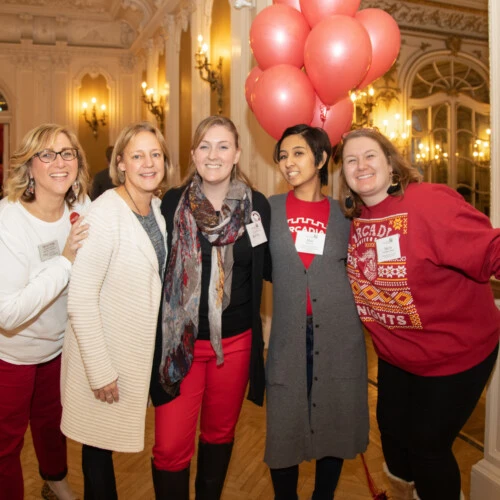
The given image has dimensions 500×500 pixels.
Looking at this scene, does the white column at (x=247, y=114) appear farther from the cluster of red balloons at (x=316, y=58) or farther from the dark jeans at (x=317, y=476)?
the dark jeans at (x=317, y=476)

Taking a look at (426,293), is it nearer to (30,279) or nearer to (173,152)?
(30,279)

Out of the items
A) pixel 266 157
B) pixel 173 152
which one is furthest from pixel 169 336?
pixel 173 152

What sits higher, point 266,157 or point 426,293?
point 266,157

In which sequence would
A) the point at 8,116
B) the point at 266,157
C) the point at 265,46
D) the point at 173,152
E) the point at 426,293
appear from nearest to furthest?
the point at 426,293 → the point at 265,46 → the point at 266,157 → the point at 173,152 → the point at 8,116

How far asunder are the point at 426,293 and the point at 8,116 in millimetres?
9531

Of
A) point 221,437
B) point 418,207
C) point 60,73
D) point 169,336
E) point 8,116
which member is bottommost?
point 221,437

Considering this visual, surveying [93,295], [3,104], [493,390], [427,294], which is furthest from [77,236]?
[3,104]

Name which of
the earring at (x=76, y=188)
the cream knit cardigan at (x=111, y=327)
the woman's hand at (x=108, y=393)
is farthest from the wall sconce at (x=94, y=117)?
the woman's hand at (x=108, y=393)

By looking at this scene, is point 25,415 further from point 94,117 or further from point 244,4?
point 94,117

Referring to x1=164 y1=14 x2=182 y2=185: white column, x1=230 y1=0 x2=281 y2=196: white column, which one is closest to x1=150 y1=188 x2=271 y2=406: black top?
x1=230 y1=0 x2=281 y2=196: white column

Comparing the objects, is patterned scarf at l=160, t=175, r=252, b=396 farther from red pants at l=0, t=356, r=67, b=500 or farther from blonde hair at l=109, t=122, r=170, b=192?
red pants at l=0, t=356, r=67, b=500

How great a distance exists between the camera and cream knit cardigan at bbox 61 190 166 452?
1597 millimetres

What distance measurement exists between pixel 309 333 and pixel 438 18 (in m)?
6.67

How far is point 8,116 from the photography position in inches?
363
